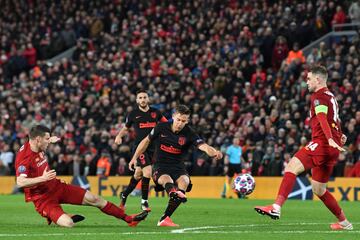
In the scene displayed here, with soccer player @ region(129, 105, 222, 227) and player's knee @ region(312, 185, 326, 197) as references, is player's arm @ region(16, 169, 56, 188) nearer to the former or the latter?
soccer player @ region(129, 105, 222, 227)

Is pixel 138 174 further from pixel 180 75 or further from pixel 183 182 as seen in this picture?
pixel 180 75

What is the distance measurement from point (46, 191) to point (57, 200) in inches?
8.0

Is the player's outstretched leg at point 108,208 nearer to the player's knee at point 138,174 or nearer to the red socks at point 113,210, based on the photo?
the red socks at point 113,210

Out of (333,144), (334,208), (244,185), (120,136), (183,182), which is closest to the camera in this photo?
(333,144)

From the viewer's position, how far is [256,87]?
103 feet

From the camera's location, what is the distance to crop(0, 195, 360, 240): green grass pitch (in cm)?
1262

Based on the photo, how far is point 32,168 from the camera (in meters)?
13.7

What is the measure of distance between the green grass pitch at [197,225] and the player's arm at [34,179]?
0.66 metres

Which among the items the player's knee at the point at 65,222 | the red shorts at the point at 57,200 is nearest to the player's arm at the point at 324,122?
the red shorts at the point at 57,200

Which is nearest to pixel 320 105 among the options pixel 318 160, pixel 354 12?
pixel 318 160

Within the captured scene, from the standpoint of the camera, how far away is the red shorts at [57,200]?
13.7m

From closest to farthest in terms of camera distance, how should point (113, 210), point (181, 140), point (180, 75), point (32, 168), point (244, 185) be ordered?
point (32, 168) < point (113, 210) < point (181, 140) < point (244, 185) < point (180, 75)

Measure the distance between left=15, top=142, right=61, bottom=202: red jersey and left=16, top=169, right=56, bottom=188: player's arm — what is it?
3.4 inches

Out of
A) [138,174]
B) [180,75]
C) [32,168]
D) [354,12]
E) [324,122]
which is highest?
[354,12]
